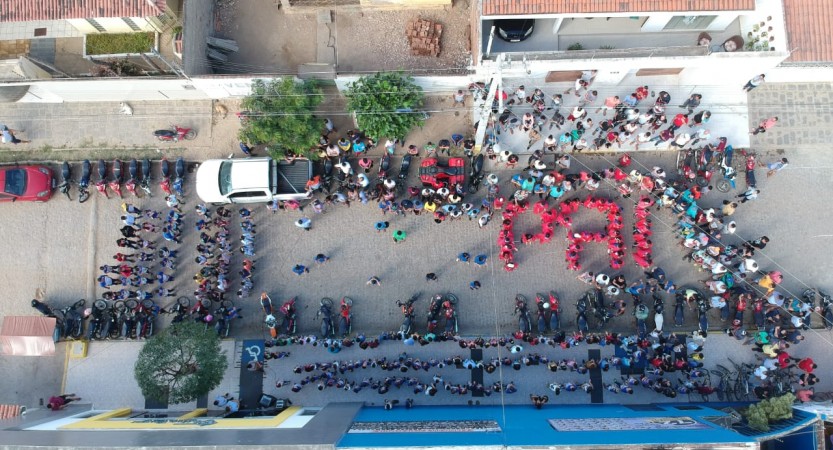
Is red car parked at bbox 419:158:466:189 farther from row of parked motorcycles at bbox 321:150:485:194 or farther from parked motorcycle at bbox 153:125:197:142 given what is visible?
parked motorcycle at bbox 153:125:197:142

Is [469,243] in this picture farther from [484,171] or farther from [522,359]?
[522,359]

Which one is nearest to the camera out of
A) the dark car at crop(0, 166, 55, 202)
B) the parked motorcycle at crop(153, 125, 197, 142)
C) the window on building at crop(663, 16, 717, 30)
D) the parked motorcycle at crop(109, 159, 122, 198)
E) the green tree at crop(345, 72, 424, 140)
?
the window on building at crop(663, 16, 717, 30)

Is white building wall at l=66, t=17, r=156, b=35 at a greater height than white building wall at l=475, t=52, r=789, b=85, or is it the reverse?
white building wall at l=66, t=17, r=156, b=35

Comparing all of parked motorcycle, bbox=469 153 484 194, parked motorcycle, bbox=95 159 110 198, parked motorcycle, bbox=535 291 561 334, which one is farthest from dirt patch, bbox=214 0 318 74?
parked motorcycle, bbox=535 291 561 334

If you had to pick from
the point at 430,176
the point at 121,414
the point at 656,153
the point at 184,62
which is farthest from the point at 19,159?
the point at 656,153

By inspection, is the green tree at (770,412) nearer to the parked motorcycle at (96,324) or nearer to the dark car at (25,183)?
the parked motorcycle at (96,324)

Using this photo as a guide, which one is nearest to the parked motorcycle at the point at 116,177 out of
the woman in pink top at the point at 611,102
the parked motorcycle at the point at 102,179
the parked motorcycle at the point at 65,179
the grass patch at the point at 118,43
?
the parked motorcycle at the point at 102,179

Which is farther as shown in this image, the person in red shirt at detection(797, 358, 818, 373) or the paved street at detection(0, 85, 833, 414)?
the paved street at detection(0, 85, 833, 414)
